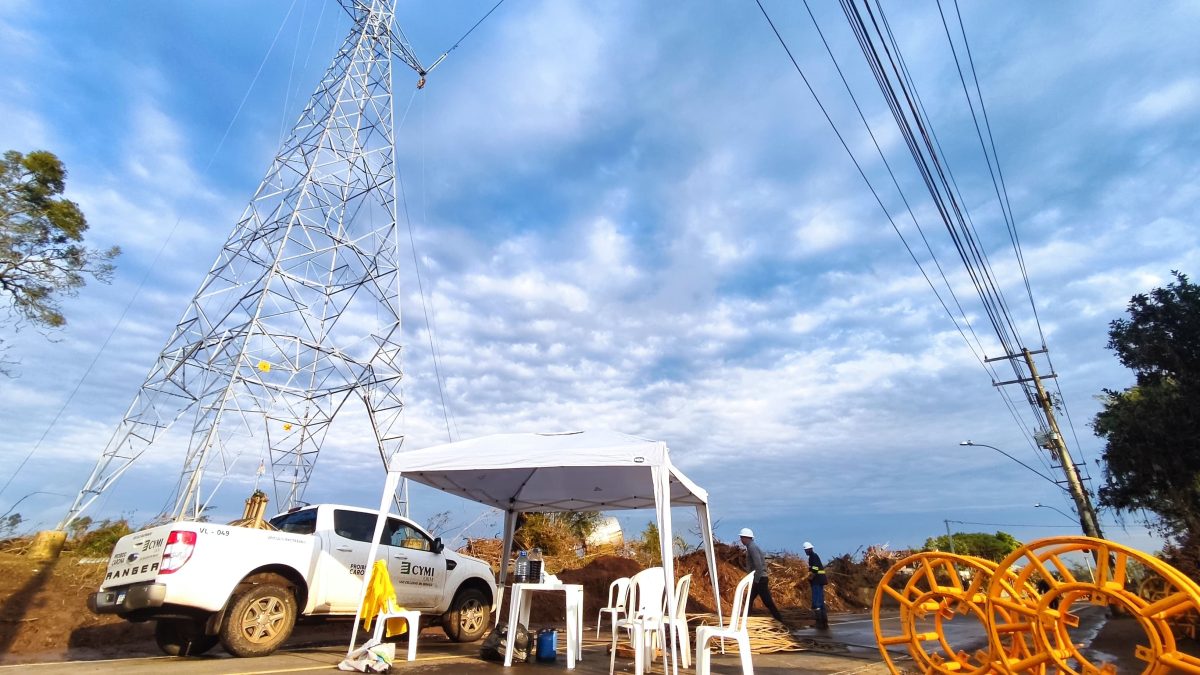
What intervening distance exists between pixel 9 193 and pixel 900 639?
16827 mm

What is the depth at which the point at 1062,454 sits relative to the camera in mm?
17625

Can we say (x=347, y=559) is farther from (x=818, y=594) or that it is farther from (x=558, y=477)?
(x=818, y=594)

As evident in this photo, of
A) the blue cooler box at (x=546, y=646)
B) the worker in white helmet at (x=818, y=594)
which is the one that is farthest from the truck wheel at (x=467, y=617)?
the worker in white helmet at (x=818, y=594)

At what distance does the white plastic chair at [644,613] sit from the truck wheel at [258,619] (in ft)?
12.3

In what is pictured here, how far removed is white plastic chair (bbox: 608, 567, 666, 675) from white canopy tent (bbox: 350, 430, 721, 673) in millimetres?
521

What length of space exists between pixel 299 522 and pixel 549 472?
11.1ft

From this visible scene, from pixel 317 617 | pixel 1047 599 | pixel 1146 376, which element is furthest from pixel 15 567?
pixel 1146 376

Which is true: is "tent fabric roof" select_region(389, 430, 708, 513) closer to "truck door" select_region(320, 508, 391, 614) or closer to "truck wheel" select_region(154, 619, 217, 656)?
"truck door" select_region(320, 508, 391, 614)

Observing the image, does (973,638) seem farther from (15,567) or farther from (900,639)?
(15,567)

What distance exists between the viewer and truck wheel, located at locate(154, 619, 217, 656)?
700 centimetres

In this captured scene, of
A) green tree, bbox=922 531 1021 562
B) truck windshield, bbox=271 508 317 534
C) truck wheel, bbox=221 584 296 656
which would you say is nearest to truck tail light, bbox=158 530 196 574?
truck wheel, bbox=221 584 296 656

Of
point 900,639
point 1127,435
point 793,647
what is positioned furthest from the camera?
point 1127,435

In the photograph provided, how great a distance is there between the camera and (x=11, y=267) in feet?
39.2

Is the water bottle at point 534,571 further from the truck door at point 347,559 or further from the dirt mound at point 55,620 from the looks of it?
the dirt mound at point 55,620
